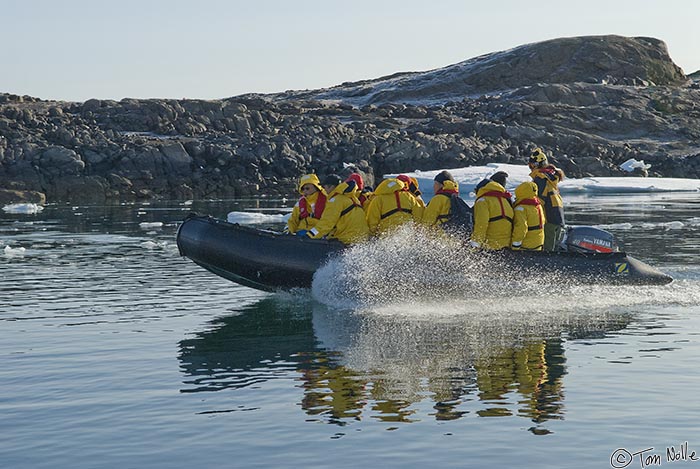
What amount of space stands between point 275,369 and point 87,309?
182 inches

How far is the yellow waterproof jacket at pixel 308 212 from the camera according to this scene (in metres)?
13.9

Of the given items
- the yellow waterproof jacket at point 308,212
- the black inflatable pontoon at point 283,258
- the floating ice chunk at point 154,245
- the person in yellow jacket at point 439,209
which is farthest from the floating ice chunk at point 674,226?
the yellow waterproof jacket at point 308,212

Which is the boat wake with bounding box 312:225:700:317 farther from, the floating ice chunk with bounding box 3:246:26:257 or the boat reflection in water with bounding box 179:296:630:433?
the floating ice chunk with bounding box 3:246:26:257

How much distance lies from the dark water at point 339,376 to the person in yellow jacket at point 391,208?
63 cm

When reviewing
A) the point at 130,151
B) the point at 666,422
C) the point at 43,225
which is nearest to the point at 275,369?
the point at 666,422

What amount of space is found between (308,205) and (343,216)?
78 cm

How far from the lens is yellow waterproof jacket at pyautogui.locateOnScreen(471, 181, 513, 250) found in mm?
13148

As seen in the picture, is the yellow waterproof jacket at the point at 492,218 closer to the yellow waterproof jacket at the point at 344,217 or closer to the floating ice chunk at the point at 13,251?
the yellow waterproof jacket at the point at 344,217

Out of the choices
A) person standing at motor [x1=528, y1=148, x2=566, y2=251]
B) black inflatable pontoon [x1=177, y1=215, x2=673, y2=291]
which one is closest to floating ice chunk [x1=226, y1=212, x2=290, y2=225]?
black inflatable pontoon [x1=177, y1=215, x2=673, y2=291]

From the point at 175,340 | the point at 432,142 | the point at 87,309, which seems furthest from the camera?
the point at 432,142

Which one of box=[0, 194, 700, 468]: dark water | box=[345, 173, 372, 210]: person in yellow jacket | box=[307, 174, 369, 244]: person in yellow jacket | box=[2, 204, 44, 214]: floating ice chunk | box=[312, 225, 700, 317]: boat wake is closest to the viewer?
box=[0, 194, 700, 468]: dark water

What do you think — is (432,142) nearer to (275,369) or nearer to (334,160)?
(334,160)

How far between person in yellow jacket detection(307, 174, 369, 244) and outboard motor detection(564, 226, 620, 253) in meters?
2.89

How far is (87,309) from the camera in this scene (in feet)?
44.2
